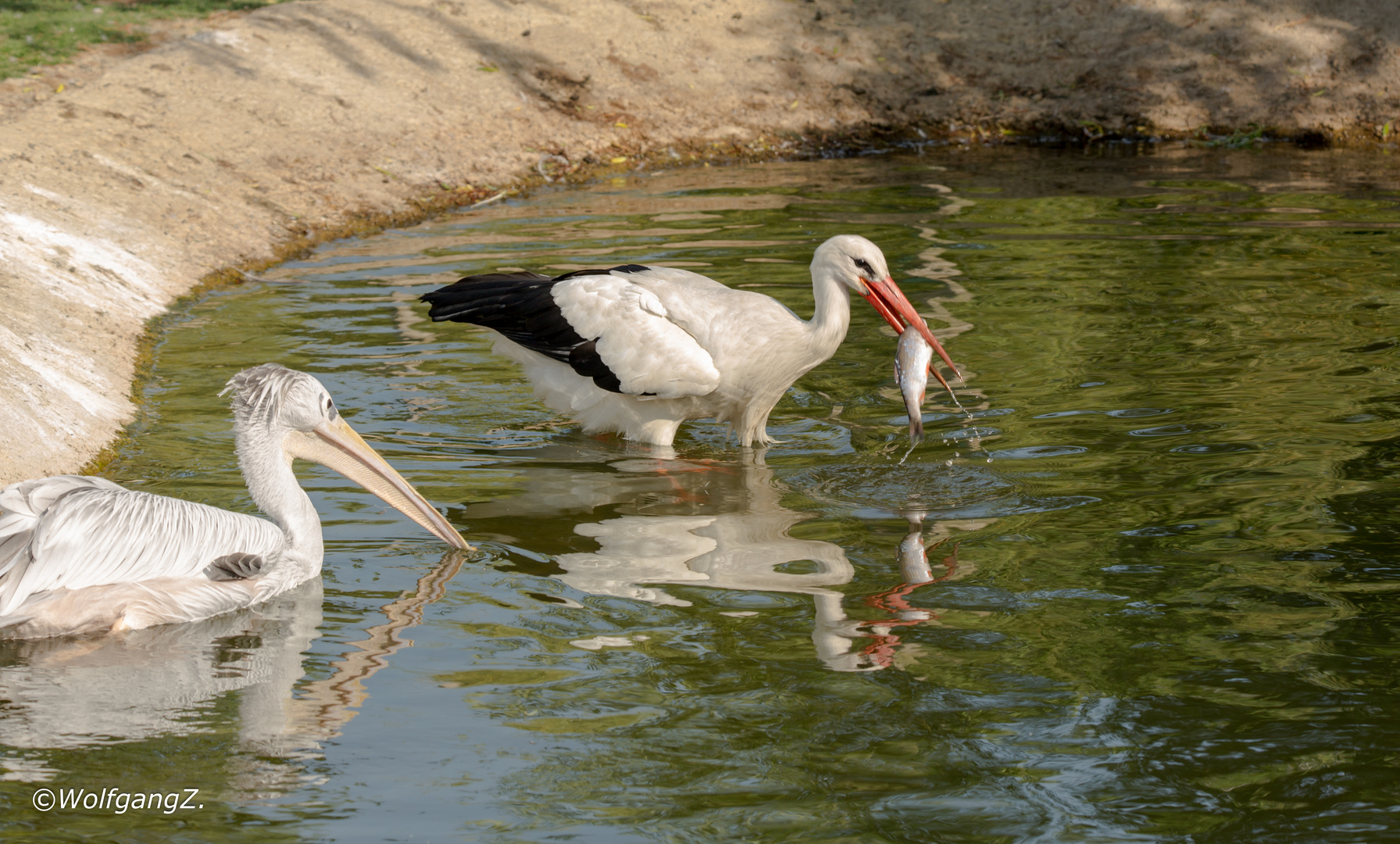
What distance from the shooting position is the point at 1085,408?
24.8ft

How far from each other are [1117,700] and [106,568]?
130 inches

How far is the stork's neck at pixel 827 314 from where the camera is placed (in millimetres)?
7238

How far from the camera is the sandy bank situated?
11641mm

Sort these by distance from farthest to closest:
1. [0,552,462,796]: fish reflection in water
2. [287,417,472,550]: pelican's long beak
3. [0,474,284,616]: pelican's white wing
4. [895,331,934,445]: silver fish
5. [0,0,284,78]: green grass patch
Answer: [0,0,284,78]: green grass patch → [895,331,934,445]: silver fish → [287,417,472,550]: pelican's long beak → [0,474,284,616]: pelican's white wing → [0,552,462,796]: fish reflection in water

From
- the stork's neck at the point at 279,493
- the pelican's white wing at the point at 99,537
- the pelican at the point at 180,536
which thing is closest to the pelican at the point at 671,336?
the pelican at the point at 180,536

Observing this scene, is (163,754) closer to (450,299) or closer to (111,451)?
(111,451)

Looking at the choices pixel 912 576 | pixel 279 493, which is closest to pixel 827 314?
pixel 912 576

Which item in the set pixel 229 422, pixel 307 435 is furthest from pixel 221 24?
pixel 307 435

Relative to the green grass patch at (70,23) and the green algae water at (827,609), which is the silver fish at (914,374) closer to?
the green algae water at (827,609)

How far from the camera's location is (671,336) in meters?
7.31

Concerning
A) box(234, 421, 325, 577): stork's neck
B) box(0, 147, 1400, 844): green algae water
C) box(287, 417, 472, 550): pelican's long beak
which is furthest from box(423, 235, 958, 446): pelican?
box(234, 421, 325, 577): stork's neck

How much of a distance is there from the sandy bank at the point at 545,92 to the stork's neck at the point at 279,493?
15.8ft

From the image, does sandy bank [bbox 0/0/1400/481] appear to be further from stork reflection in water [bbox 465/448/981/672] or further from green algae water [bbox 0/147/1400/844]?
stork reflection in water [bbox 465/448/981/672]

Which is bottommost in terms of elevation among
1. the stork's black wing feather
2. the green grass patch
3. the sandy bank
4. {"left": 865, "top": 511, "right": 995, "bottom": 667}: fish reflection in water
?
{"left": 865, "top": 511, "right": 995, "bottom": 667}: fish reflection in water
